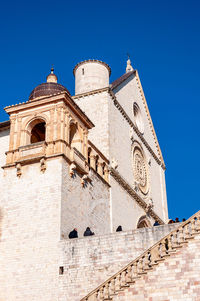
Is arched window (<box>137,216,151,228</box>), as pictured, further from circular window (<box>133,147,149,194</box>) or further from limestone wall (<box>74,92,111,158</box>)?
limestone wall (<box>74,92,111,158</box>)

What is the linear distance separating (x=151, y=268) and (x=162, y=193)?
67.1 feet

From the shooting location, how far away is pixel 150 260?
15.2 meters

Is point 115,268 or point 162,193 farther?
point 162,193

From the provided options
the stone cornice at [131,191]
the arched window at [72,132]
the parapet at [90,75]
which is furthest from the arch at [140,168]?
the arched window at [72,132]

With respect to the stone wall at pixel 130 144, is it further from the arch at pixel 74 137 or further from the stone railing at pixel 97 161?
the arch at pixel 74 137

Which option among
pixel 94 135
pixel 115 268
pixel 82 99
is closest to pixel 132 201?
pixel 94 135

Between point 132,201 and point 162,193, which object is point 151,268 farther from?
point 162,193

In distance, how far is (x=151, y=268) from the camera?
1502cm

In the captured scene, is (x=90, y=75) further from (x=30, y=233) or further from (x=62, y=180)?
(x=30, y=233)

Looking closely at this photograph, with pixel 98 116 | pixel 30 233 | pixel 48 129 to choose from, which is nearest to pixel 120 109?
pixel 98 116

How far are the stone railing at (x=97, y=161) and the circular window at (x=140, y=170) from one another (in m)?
5.00

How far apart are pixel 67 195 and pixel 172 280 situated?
264 inches

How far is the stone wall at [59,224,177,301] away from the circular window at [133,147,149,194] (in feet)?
39.3

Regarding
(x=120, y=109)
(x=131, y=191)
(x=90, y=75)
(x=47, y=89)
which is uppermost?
(x=90, y=75)
